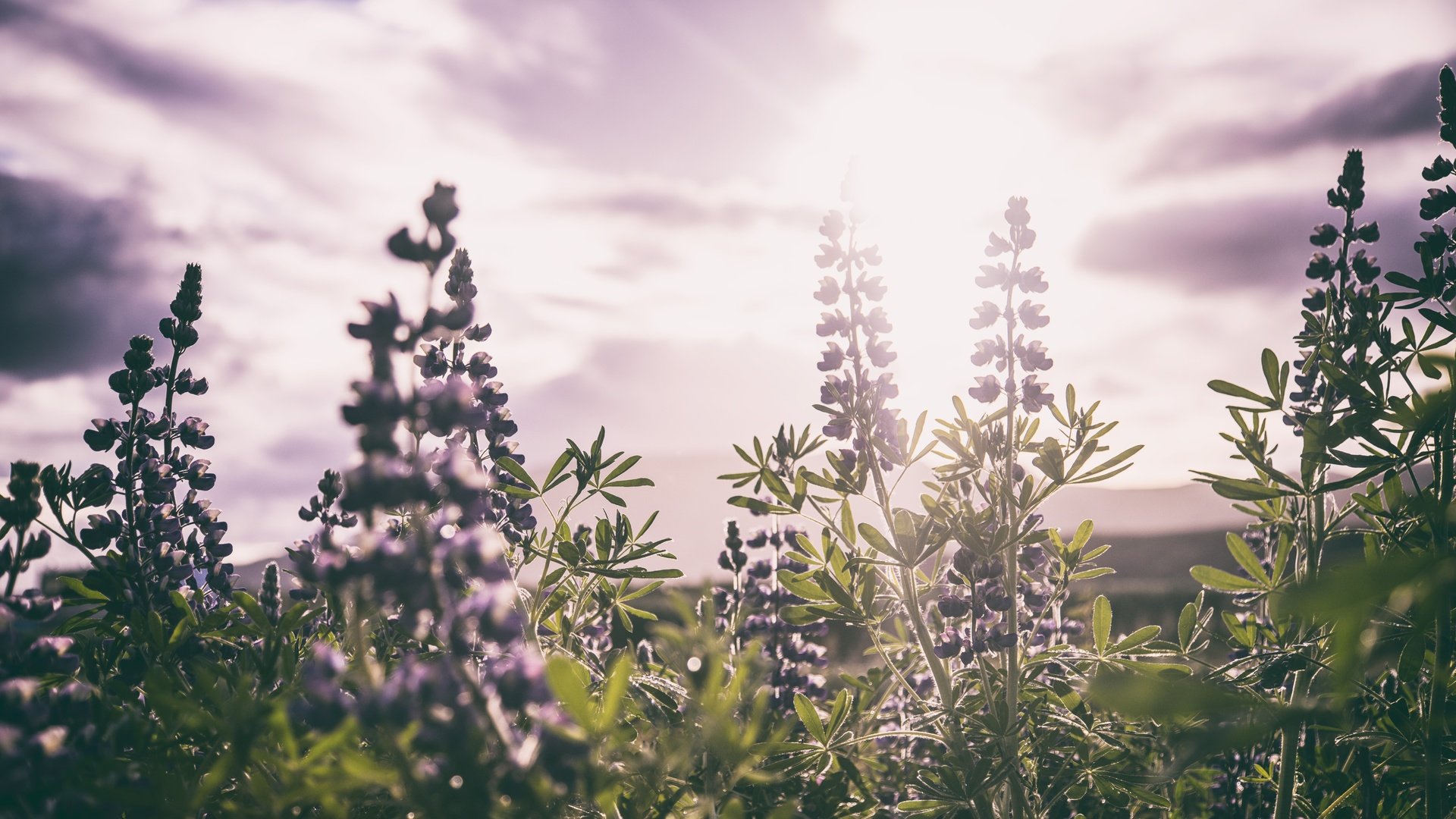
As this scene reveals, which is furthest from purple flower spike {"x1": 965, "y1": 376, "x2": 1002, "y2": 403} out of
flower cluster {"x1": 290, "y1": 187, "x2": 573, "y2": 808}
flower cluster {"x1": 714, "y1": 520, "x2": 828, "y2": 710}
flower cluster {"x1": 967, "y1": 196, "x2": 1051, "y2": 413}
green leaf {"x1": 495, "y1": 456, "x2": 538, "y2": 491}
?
flower cluster {"x1": 290, "y1": 187, "x2": 573, "y2": 808}

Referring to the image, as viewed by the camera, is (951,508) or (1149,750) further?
(1149,750)

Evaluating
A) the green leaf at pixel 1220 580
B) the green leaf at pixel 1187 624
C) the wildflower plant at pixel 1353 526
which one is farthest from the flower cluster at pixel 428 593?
the green leaf at pixel 1220 580

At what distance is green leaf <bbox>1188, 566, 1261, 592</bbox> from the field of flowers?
1 centimetres

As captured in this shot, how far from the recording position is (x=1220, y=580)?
2.88 metres

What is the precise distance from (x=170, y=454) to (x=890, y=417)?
8.73ft

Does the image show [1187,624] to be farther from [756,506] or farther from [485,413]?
[485,413]

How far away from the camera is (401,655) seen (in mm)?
2793

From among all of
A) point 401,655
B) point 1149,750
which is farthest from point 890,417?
point 401,655

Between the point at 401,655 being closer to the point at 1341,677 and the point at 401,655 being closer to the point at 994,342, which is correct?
the point at 994,342

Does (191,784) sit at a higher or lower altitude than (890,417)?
lower

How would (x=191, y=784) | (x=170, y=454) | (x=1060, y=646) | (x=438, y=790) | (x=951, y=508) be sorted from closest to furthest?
(x=438, y=790) < (x=191, y=784) < (x=951, y=508) < (x=1060, y=646) < (x=170, y=454)

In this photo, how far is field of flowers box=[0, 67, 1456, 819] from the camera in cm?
117

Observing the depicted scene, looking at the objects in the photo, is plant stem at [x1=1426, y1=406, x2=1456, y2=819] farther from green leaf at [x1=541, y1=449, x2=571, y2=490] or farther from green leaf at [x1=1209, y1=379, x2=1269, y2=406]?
green leaf at [x1=541, y1=449, x2=571, y2=490]

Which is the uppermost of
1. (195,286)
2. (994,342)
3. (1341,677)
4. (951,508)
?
(195,286)
